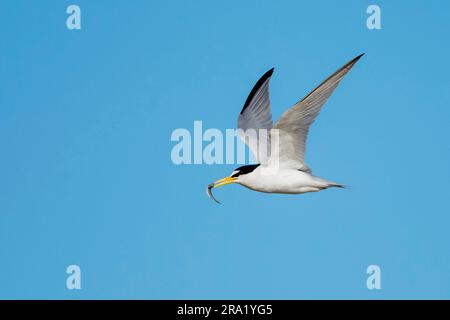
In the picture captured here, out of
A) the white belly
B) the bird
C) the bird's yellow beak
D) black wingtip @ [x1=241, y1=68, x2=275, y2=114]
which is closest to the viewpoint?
the bird

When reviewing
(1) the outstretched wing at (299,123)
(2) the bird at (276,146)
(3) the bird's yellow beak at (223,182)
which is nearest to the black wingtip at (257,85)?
(2) the bird at (276,146)

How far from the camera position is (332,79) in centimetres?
1102

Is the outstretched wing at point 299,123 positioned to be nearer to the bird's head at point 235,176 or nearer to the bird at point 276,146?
the bird at point 276,146

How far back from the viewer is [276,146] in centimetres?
1227

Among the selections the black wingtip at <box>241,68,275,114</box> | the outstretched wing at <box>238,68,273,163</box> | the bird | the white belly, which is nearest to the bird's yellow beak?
the bird

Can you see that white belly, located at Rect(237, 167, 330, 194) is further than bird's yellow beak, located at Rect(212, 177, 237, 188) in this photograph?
No

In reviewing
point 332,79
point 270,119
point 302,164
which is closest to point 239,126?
point 270,119

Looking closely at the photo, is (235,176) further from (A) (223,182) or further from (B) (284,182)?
(B) (284,182)

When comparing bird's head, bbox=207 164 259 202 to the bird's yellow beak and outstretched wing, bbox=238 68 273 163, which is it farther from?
outstretched wing, bbox=238 68 273 163

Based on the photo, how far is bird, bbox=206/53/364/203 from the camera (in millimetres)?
11695

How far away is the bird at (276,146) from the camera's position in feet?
38.4
